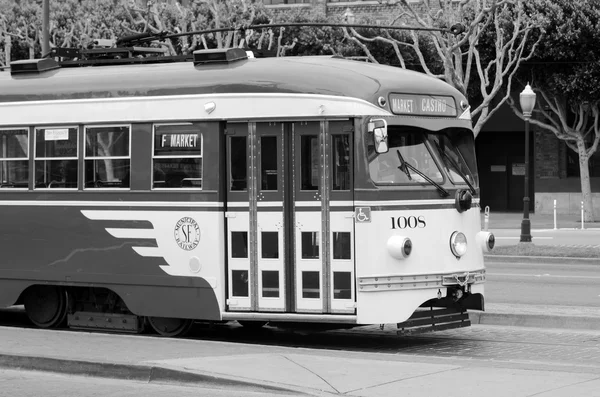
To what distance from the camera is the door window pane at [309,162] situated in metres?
12.1

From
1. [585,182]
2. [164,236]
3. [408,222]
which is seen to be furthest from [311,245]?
[585,182]

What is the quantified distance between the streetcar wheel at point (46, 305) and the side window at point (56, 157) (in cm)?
135

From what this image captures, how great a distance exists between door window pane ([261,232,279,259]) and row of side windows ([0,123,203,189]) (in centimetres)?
100

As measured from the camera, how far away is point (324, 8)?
44844 millimetres

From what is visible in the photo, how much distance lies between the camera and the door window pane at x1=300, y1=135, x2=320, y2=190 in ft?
→ 39.5

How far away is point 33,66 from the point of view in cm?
1388

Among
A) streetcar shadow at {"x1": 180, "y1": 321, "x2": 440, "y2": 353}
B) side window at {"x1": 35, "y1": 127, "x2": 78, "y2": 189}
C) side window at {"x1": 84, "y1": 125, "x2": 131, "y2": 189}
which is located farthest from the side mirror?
side window at {"x1": 35, "y1": 127, "x2": 78, "y2": 189}

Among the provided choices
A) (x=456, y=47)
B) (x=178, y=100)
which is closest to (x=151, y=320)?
(x=178, y=100)

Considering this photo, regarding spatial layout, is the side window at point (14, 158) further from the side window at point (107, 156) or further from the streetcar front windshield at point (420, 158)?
the streetcar front windshield at point (420, 158)

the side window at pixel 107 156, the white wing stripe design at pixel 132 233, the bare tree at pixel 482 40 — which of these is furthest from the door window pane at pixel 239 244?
the bare tree at pixel 482 40

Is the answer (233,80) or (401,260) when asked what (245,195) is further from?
(401,260)

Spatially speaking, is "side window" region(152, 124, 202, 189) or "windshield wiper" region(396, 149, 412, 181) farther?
"side window" region(152, 124, 202, 189)

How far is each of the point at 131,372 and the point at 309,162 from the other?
3.36 metres

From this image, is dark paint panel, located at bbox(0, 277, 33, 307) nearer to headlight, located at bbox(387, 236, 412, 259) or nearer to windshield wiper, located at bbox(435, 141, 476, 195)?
headlight, located at bbox(387, 236, 412, 259)
